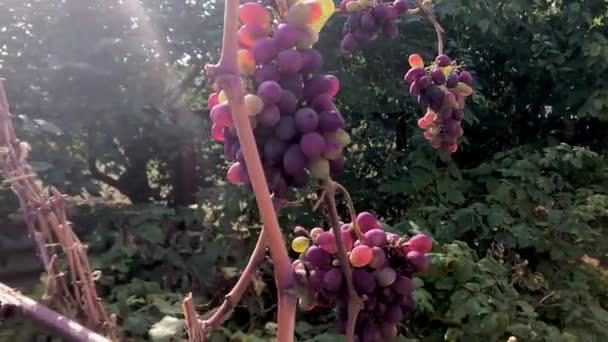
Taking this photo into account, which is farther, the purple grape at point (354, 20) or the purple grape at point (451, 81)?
the purple grape at point (451, 81)

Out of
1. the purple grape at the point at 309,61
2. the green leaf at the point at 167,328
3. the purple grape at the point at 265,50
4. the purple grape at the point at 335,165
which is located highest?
the purple grape at the point at 265,50

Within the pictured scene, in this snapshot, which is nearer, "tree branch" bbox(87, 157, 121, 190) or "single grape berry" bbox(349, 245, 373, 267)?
"single grape berry" bbox(349, 245, 373, 267)

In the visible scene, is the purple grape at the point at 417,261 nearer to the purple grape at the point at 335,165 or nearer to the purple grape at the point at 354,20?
the purple grape at the point at 335,165

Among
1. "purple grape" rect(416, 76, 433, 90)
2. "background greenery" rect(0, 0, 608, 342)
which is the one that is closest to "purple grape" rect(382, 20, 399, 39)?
"purple grape" rect(416, 76, 433, 90)

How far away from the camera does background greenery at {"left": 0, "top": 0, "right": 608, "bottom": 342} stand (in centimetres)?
191

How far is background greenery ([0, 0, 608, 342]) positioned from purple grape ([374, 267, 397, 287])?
116 cm

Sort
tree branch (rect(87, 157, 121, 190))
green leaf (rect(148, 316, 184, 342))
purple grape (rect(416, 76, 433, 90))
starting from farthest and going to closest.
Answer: tree branch (rect(87, 157, 121, 190)) → green leaf (rect(148, 316, 184, 342)) → purple grape (rect(416, 76, 433, 90))

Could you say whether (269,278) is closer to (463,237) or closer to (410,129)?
(463,237)

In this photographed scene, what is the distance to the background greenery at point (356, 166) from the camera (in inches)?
75.2

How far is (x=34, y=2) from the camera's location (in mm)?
2334

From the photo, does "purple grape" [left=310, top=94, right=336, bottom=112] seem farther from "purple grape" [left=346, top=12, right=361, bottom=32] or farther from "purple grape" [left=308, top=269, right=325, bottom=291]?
"purple grape" [left=346, top=12, right=361, bottom=32]

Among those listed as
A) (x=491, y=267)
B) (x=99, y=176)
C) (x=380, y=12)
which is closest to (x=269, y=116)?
(x=380, y=12)

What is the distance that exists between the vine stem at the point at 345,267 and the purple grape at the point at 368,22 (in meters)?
0.29

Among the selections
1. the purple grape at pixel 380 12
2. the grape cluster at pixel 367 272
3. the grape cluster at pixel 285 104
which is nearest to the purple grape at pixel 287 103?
the grape cluster at pixel 285 104
